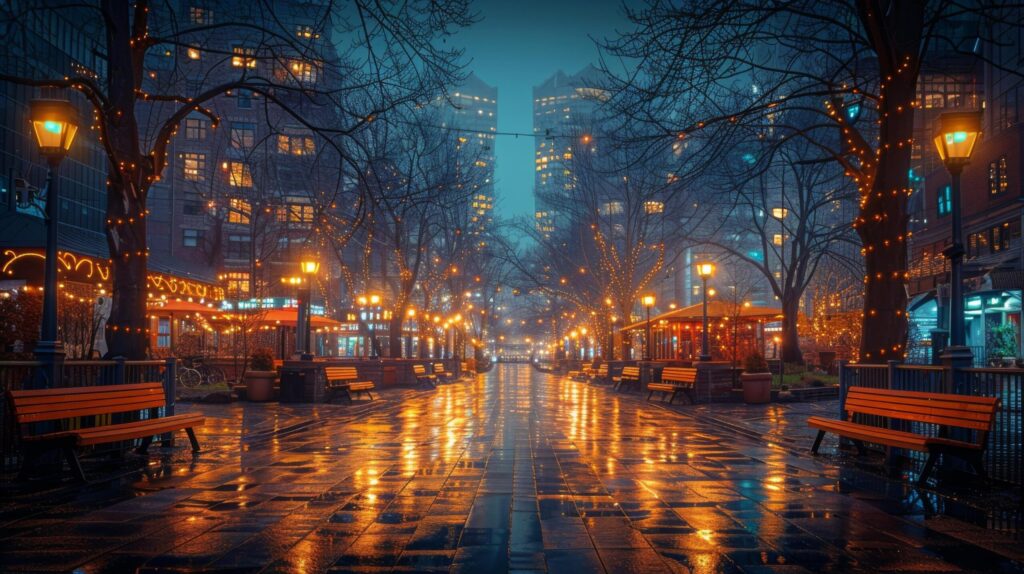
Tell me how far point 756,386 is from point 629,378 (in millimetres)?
8930

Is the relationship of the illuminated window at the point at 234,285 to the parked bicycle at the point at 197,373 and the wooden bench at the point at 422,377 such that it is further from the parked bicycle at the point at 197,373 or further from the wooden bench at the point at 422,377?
the wooden bench at the point at 422,377

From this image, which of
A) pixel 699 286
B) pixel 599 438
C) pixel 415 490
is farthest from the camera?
pixel 699 286

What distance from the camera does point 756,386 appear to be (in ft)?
75.0

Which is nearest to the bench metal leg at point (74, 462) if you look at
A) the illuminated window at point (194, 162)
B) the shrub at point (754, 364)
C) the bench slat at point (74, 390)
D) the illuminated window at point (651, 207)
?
the bench slat at point (74, 390)

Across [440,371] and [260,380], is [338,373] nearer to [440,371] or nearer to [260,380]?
[260,380]

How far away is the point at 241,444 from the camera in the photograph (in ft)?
41.4

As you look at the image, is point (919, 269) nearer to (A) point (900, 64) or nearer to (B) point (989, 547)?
(A) point (900, 64)

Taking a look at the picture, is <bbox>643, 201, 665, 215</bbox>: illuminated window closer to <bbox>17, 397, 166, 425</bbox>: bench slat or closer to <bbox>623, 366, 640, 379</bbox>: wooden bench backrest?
<bbox>623, 366, 640, 379</bbox>: wooden bench backrest

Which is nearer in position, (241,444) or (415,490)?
(415,490)

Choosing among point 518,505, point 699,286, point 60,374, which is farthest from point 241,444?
point 699,286

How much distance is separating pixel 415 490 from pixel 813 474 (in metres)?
5.12

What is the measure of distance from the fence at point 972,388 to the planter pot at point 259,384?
16.5 meters

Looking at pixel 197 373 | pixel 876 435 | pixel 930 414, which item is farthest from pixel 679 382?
pixel 197 373

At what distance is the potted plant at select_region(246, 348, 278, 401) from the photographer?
22.7 meters
